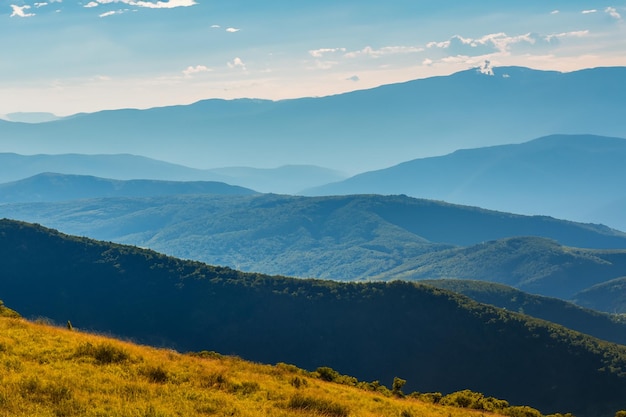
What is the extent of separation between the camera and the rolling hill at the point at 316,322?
110 m

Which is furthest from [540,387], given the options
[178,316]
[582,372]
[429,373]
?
[178,316]

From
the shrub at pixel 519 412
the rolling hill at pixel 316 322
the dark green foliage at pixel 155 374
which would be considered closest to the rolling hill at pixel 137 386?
the dark green foliage at pixel 155 374

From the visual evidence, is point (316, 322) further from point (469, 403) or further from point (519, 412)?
Answer: point (519, 412)

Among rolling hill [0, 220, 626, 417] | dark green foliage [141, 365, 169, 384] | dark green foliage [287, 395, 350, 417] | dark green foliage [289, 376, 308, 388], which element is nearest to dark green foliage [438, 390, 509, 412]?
dark green foliage [289, 376, 308, 388]

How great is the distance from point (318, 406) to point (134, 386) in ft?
20.6

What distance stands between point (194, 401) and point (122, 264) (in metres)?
144

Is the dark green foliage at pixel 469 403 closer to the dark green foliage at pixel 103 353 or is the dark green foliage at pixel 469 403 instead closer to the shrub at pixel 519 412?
the shrub at pixel 519 412

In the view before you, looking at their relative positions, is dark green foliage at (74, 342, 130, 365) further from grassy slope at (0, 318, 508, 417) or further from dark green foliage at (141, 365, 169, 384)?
dark green foliage at (141, 365, 169, 384)

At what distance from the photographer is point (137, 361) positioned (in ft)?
74.7

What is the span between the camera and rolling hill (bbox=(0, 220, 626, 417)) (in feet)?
360

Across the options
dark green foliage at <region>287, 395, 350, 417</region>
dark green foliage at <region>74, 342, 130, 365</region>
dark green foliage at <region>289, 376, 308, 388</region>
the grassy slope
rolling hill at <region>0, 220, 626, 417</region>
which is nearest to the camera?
the grassy slope

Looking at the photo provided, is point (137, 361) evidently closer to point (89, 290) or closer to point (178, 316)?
point (178, 316)

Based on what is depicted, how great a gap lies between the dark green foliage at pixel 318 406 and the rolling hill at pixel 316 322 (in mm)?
93430

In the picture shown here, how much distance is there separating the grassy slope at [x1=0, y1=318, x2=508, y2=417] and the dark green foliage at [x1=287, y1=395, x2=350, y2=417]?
0.04 meters
